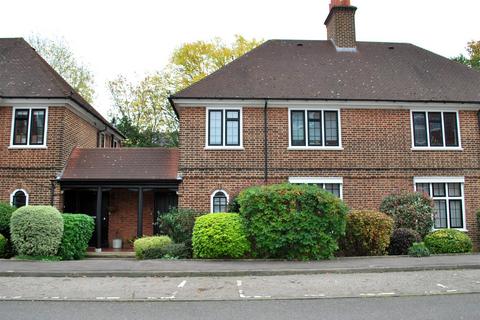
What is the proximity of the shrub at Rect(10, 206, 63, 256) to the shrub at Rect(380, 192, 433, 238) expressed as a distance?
11.3 metres

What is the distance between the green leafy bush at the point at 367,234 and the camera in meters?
13.3

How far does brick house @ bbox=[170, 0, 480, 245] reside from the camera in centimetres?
1686

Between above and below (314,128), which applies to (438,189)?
below

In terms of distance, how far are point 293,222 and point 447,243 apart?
224 inches

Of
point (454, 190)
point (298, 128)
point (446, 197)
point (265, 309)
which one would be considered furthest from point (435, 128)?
point (265, 309)

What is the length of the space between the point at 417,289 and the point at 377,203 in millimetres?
8270

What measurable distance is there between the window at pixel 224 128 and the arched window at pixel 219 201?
1868 mm

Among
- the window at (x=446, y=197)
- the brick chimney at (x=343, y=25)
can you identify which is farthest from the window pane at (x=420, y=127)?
the brick chimney at (x=343, y=25)

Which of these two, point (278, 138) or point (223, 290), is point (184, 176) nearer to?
point (278, 138)

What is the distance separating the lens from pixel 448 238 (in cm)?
1431

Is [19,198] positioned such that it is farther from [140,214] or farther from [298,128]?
[298,128]

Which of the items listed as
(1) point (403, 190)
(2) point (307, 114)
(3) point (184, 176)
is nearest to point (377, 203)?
(1) point (403, 190)

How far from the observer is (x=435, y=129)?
695 inches

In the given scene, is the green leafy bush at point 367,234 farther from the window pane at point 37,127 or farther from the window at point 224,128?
the window pane at point 37,127
